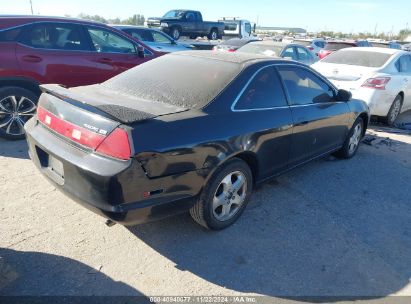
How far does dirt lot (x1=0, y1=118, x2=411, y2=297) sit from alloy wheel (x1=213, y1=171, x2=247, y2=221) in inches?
6.8

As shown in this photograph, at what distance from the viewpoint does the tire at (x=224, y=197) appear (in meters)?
3.05

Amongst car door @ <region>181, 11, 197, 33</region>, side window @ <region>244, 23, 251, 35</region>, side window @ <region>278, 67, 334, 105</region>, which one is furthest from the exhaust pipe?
side window @ <region>244, 23, 251, 35</region>

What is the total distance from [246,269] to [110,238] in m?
1.20

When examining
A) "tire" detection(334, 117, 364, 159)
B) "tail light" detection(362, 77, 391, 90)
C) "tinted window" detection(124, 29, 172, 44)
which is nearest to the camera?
"tire" detection(334, 117, 364, 159)

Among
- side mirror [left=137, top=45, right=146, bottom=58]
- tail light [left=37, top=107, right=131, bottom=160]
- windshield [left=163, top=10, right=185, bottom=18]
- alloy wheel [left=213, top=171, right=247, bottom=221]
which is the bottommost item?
alloy wheel [left=213, top=171, right=247, bottom=221]

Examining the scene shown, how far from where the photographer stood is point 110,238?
10.2 ft

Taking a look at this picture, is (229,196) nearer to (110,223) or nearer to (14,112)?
(110,223)

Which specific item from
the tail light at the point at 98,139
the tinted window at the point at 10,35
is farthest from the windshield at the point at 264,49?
the tail light at the point at 98,139

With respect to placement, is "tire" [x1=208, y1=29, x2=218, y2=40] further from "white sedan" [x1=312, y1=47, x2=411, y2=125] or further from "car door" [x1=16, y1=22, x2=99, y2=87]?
"car door" [x1=16, y1=22, x2=99, y2=87]

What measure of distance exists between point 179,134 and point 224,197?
2.79 feet

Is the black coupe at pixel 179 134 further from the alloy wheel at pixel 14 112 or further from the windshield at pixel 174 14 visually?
the windshield at pixel 174 14

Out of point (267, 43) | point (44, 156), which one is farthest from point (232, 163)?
point (267, 43)

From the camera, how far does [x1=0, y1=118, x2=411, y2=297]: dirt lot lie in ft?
8.70

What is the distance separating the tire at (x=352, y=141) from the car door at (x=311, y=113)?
42 cm
